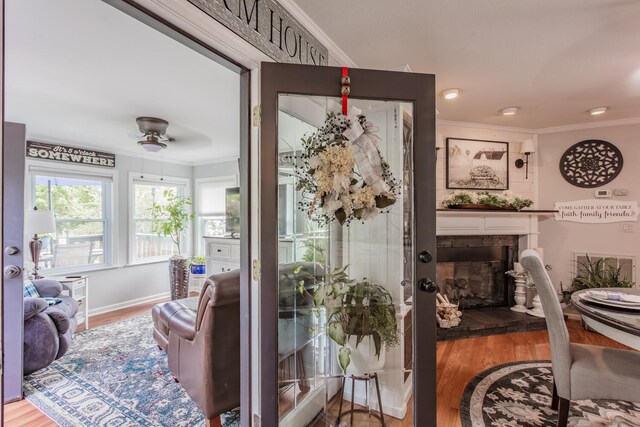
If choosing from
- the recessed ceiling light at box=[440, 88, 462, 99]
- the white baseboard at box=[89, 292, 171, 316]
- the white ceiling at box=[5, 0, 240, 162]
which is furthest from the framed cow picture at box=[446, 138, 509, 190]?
the white baseboard at box=[89, 292, 171, 316]

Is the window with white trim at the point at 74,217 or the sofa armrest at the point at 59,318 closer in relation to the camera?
the sofa armrest at the point at 59,318

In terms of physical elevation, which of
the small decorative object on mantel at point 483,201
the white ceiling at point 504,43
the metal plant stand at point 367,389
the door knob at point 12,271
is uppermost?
the white ceiling at point 504,43

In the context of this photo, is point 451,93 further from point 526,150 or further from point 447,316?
point 447,316

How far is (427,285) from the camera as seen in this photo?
1.55 metres

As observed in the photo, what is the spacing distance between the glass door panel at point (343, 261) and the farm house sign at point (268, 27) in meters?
0.30

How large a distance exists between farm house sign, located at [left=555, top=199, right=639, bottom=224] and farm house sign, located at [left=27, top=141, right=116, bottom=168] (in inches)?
244

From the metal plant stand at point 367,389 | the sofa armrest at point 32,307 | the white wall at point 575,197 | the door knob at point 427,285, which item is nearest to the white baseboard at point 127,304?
the sofa armrest at point 32,307

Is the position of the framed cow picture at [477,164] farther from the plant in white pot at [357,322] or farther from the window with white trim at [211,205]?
the window with white trim at [211,205]

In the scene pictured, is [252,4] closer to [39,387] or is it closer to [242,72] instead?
[242,72]

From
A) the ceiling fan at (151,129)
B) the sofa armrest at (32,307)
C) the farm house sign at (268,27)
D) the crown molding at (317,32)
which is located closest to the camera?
the farm house sign at (268,27)

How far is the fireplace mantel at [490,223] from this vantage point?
11.3 ft

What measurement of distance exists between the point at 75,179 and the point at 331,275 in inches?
163

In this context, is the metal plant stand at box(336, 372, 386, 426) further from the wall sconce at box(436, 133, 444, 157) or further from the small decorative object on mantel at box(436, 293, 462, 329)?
the wall sconce at box(436, 133, 444, 157)

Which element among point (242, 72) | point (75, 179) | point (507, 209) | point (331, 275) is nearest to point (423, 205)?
point (331, 275)
